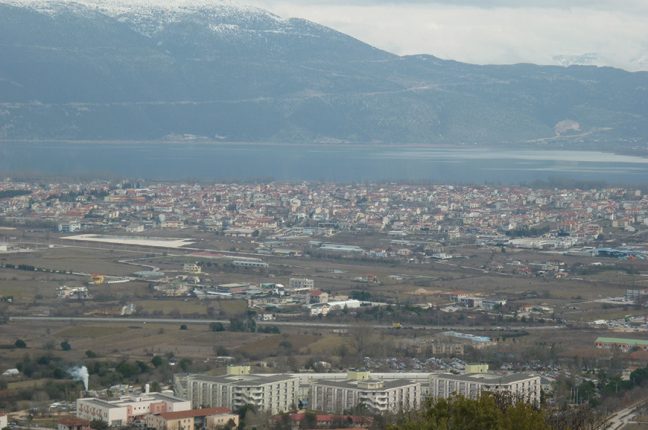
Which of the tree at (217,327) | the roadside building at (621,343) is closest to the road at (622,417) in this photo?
the roadside building at (621,343)

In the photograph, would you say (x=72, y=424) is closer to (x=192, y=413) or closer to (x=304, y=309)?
(x=192, y=413)

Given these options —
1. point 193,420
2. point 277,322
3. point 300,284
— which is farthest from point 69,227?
point 193,420

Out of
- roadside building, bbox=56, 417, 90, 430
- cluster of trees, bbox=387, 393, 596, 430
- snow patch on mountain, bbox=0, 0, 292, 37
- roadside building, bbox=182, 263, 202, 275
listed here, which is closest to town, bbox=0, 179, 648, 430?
roadside building, bbox=56, 417, 90, 430

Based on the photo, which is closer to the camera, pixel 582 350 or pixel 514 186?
pixel 582 350

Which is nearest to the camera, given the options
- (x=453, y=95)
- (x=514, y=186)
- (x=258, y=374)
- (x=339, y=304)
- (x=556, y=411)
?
(x=556, y=411)

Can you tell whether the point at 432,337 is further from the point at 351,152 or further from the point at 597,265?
the point at 351,152

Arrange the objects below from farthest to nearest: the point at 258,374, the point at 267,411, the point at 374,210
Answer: the point at 374,210 < the point at 258,374 < the point at 267,411

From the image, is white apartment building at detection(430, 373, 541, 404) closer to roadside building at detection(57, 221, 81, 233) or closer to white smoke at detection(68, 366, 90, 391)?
white smoke at detection(68, 366, 90, 391)

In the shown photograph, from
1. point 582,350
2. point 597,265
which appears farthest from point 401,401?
point 597,265
